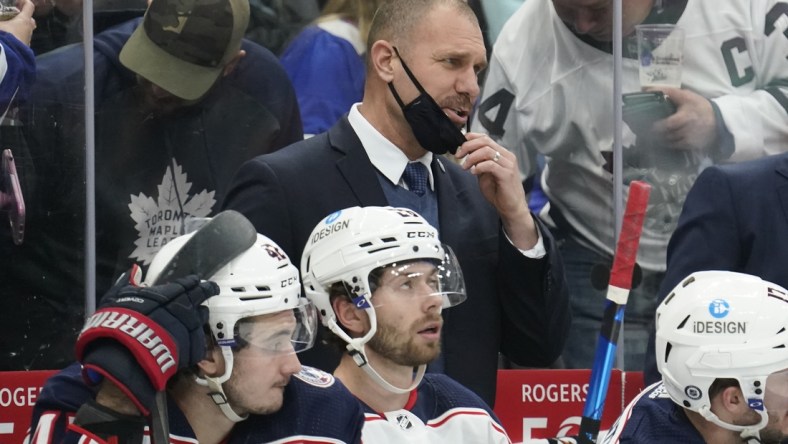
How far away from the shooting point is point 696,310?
3287 mm

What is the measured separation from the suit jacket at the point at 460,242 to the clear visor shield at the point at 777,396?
0.68 meters

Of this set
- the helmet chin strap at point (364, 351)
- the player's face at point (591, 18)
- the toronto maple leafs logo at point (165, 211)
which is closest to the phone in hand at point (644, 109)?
the player's face at point (591, 18)

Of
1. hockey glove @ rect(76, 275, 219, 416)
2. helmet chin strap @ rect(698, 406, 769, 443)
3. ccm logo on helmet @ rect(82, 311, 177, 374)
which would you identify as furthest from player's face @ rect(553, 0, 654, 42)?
ccm logo on helmet @ rect(82, 311, 177, 374)

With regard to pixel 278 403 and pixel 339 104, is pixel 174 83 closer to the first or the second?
pixel 339 104

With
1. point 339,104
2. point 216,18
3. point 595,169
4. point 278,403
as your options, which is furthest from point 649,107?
point 278,403

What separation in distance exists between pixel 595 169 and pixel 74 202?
1571 millimetres

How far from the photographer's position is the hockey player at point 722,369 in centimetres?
322

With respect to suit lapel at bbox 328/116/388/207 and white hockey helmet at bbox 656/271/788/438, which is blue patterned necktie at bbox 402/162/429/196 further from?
white hockey helmet at bbox 656/271/788/438

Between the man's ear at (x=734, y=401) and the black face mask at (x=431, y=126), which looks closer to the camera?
the man's ear at (x=734, y=401)

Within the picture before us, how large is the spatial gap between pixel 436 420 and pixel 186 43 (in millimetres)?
1629

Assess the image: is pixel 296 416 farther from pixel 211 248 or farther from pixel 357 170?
pixel 357 170

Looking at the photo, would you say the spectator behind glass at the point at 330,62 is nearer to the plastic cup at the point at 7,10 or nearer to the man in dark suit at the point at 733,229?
the plastic cup at the point at 7,10

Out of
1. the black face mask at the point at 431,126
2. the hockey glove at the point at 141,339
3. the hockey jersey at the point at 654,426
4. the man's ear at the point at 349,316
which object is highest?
the hockey glove at the point at 141,339

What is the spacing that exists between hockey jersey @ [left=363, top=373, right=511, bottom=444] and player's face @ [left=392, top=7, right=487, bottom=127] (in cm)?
77
